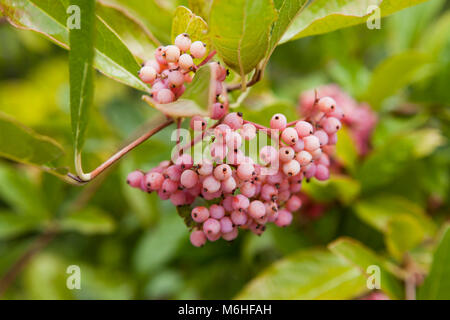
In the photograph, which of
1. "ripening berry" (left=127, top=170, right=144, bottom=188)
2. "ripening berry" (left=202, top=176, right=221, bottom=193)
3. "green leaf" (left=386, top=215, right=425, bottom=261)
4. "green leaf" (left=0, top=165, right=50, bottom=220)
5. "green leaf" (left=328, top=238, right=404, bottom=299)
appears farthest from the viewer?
"green leaf" (left=0, top=165, right=50, bottom=220)

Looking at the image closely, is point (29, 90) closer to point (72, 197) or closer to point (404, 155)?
point (72, 197)

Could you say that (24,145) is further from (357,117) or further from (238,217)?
(357,117)

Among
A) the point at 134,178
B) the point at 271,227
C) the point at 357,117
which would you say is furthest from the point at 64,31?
the point at 357,117

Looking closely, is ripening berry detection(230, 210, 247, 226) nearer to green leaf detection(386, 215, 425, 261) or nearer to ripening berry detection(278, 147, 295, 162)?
ripening berry detection(278, 147, 295, 162)

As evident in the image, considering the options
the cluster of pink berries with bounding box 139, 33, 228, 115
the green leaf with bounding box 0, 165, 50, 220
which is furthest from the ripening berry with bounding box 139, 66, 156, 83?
the green leaf with bounding box 0, 165, 50, 220

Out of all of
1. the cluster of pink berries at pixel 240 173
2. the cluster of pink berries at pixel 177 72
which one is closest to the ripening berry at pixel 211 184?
the cluster of pink berries at pixel 240 173

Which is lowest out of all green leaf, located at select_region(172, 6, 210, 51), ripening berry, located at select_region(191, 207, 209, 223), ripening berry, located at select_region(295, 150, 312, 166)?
ripening berry, located at select_region(191, 207, 209, 223)

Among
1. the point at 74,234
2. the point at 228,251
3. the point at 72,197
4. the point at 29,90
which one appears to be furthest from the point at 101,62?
the point at 29,90
